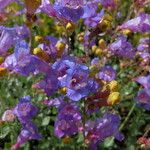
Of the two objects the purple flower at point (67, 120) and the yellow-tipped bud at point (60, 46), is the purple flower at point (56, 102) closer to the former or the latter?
the purple flower at point (67, 120)

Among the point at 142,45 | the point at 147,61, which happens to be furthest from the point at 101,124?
the point at 142,45

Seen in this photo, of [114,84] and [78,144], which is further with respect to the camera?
[78,144]

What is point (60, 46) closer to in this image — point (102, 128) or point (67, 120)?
point (67, 120)

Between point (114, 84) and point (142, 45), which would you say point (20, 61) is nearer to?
point (114, 84)

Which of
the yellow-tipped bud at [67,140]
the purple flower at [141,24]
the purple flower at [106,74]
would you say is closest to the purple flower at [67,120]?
the yellow-tipped bud at [67,140]

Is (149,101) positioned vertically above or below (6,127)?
above

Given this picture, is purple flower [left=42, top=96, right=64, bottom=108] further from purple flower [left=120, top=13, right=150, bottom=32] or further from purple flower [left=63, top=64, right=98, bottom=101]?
purple flower [left=120, top=13, right=150, bottom=32]
